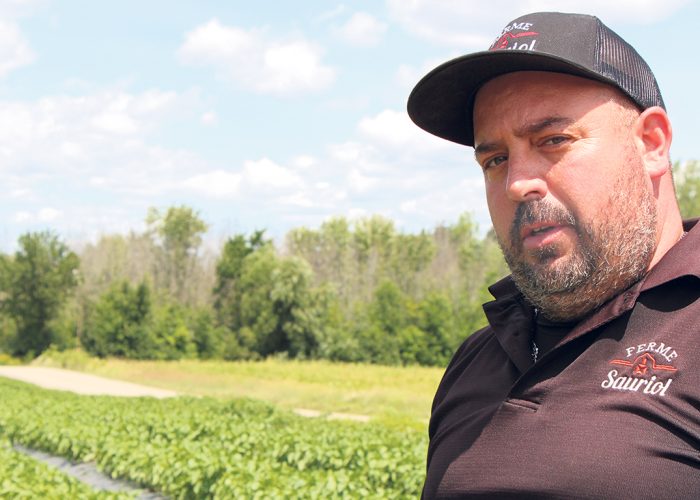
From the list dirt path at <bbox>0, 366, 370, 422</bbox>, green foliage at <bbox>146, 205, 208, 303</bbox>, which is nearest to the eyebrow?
dirt path at <bbox>0, 366, 370, 422</bbox>

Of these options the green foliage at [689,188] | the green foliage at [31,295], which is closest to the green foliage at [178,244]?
the green foliage at [31,295]

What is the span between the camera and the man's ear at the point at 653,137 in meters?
1.45

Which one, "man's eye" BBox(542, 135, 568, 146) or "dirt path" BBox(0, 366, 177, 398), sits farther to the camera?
"dirt path" BBox(0, 366, 177, 398)

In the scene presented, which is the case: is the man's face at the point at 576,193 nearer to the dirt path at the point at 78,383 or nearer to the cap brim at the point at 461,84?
the cap brim at the point at 461,84

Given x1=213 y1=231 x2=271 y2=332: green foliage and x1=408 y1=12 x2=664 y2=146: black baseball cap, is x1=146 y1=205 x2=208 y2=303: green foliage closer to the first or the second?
x1=213 y1=231 x2=271 y2=332: green foliage


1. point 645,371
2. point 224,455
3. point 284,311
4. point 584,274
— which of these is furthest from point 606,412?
point 284,311

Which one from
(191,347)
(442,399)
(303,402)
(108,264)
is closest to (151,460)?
(442,399)

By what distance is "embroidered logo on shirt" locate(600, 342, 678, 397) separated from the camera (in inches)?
50.5

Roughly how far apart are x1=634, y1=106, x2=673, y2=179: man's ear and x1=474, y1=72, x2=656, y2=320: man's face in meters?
0.02

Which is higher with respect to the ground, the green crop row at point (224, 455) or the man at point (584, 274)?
the man at point (584, 274)

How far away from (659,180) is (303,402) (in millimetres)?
23387

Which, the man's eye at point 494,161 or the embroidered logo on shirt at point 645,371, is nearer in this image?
the embroidered logo on shirt at point 645,371

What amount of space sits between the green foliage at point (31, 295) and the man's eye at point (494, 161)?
4635cm

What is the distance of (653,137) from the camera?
1467 mm
